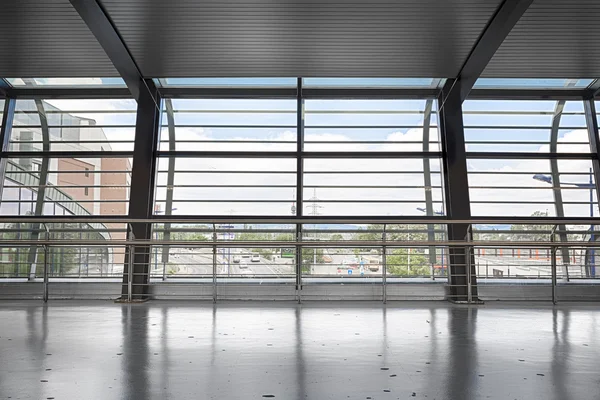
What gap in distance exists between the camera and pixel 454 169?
608 cm

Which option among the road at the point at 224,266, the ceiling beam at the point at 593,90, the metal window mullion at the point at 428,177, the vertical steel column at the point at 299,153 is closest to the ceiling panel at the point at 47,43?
the vertical steel column at the point at 299,153

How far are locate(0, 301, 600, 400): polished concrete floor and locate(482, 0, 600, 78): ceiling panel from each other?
2.93 metres

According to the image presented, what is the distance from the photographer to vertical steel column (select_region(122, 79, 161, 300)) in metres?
5.96

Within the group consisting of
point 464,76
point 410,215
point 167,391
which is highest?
point 464,76

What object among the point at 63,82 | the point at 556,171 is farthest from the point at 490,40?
the point at 63,82

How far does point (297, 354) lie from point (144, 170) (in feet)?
14.0

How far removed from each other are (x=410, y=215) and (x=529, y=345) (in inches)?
133

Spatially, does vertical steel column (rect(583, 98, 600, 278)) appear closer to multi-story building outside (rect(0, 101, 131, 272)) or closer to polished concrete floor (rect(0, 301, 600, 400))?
polished concrete floor (rect(0, 301, 600, 400))

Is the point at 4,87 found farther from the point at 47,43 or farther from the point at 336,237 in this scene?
the point at 336,237

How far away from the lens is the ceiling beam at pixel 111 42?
14.7ft

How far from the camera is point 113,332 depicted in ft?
10.4

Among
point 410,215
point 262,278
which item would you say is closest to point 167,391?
point 262,278

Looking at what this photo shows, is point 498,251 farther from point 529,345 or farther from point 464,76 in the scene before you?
point 529,345

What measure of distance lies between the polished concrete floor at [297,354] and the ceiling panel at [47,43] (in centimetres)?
293
